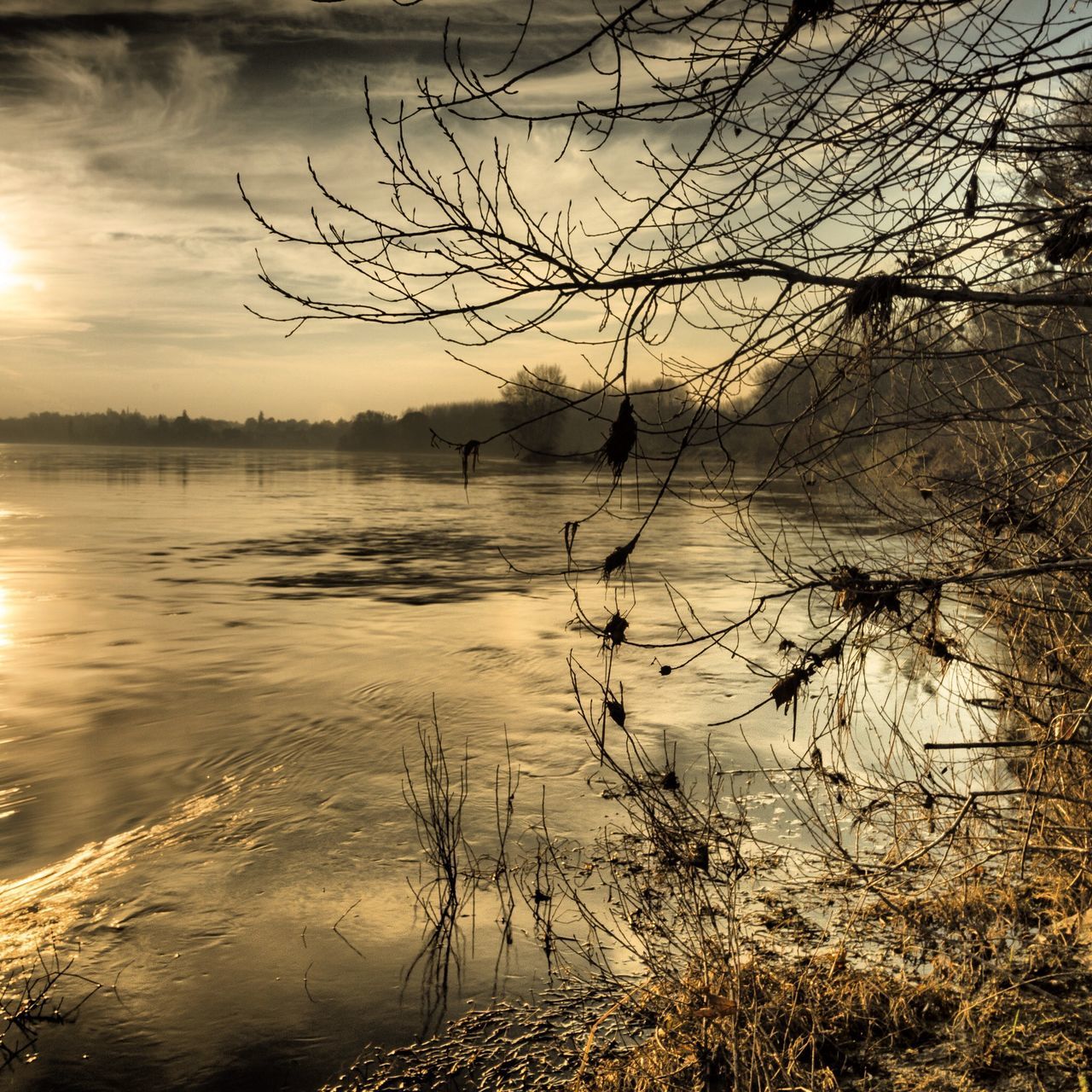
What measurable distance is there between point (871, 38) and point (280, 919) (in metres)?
7.47

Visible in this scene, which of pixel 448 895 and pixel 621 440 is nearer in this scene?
pixel 621 440

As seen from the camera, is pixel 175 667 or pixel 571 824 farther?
pixel 175 667

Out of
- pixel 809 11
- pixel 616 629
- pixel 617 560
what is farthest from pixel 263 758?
pixel 809 11

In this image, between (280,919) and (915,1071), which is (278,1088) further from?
(915,1071)

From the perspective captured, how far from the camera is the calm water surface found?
7.06 metres

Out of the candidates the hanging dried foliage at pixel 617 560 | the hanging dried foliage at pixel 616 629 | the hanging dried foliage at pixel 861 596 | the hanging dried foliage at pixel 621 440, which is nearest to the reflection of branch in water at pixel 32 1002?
the hanging dried foliage at pixel 616 629

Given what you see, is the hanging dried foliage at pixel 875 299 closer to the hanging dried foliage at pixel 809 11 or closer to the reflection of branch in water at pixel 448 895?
the hanging dried foliage at pixel 809 11

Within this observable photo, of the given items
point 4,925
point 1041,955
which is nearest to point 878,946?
point 1041,955

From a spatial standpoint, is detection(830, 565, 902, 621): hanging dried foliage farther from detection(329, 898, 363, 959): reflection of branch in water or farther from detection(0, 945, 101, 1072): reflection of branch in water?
detection(0, 945, 101, 1072): reflection of branch in water

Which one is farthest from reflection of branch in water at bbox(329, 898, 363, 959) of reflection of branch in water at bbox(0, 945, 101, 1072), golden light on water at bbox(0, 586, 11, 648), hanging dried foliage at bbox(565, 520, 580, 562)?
golden light on water at bbox(0, 586, 11, 648)

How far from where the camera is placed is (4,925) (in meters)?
8.20

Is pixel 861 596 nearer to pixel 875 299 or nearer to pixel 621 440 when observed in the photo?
pixel 875 299

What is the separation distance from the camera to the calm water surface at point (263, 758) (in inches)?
278

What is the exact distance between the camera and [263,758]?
12719mm
